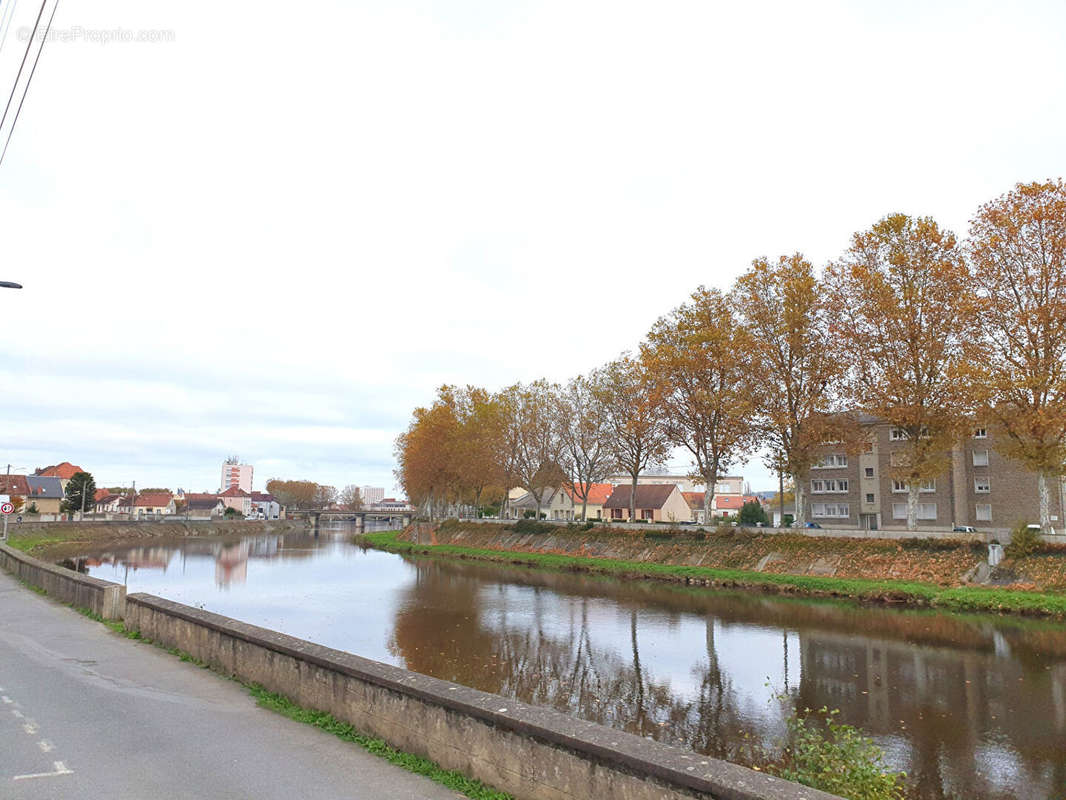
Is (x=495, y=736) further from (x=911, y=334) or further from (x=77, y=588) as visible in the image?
(x=911, y=334)

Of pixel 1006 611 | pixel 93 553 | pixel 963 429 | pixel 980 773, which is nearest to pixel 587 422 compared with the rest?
pixel 963 429

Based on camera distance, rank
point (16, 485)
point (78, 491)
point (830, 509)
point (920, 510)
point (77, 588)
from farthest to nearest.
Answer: point (16, 485) → point (78, 491) → point (830, 509) → point (920, 510) → point (77, 588)

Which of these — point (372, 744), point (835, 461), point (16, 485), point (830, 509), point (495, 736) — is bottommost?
point (830, 509)

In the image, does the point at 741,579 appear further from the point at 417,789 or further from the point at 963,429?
the point at 417,789

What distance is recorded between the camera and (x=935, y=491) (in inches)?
2228

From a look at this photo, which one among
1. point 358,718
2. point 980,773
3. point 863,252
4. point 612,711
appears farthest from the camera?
point 863,252

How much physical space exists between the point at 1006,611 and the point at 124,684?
100ft

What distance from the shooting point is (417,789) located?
6.53 meters

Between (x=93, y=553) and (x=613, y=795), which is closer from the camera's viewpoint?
(x=613, y=795)

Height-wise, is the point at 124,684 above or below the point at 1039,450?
below

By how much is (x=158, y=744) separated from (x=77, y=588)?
13.6 metres

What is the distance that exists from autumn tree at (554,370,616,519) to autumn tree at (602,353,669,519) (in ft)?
3.03

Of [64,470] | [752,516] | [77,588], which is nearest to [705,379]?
[752,516]

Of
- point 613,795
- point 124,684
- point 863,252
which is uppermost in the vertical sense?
point 863,252
